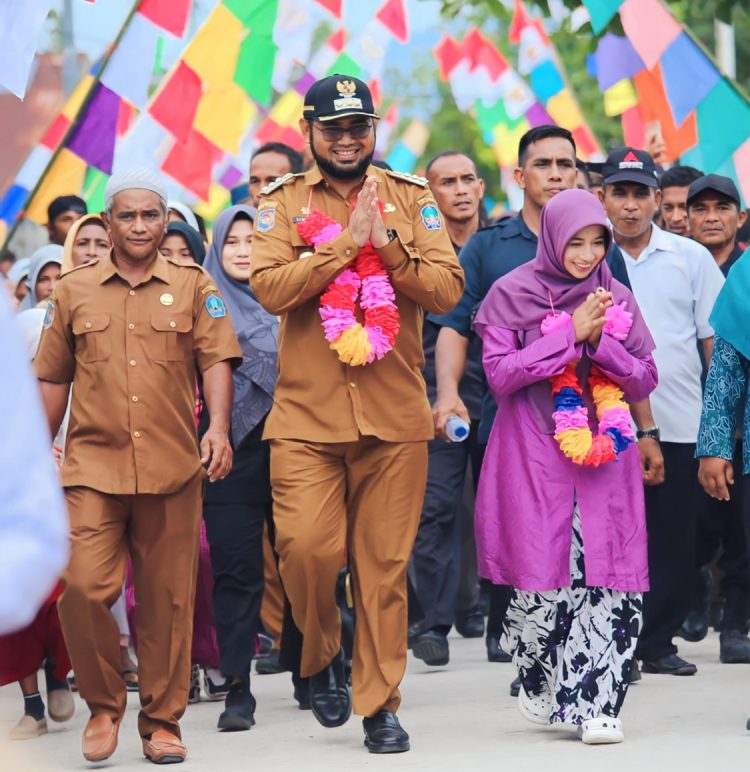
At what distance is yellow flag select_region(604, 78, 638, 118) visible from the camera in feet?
47.6

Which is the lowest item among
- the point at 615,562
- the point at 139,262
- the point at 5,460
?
the point at 615,562

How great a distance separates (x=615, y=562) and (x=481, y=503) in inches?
24.0

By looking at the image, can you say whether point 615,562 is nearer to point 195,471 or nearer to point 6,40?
point 195,471

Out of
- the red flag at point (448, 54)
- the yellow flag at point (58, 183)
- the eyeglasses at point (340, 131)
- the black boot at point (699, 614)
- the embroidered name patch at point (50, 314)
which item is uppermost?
the red flag at point (448, 54)

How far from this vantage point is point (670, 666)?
27.8ft

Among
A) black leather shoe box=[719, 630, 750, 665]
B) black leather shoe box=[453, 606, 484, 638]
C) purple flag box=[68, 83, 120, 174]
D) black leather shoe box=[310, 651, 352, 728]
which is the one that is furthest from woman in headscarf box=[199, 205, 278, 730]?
purple flag box=[68, 83, 120, 174]

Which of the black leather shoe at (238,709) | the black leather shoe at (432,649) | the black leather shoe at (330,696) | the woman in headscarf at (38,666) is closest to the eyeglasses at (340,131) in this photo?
the woman in headscarf at (38,666)

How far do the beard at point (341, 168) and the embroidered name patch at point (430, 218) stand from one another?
0.90ft

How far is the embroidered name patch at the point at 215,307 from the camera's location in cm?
705

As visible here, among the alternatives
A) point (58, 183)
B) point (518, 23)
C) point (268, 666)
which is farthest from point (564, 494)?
point (518, 23)

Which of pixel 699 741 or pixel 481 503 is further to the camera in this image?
pixel 481 503

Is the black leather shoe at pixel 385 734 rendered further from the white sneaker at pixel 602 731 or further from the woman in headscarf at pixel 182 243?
the woman in headscarf at pixel 182 243

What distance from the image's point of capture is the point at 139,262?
6.95 meters

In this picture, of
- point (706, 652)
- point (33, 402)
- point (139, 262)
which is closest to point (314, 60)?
point (706, 652)
